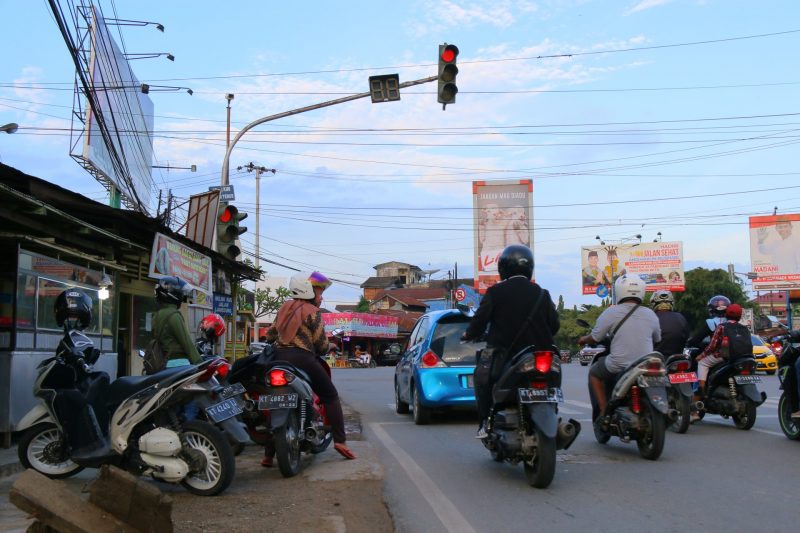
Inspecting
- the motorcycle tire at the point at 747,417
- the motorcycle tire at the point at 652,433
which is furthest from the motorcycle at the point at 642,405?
the motorcycle tire at the point at 747,417

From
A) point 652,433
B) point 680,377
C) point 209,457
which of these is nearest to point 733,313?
point 680,377

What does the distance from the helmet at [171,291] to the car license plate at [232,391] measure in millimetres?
1003

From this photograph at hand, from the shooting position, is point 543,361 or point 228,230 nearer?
point 543,361

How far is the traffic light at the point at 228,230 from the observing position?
1444 centimetres

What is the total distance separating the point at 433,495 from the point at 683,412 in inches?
164

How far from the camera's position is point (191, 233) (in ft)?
67.0

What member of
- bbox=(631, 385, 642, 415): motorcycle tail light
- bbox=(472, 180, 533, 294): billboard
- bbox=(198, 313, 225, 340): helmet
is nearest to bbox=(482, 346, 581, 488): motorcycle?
bbox=(631, 385, 642, 415): motorcycle tail light

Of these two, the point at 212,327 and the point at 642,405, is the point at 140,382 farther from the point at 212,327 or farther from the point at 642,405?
the point at 642,405

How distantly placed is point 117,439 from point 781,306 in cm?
11337

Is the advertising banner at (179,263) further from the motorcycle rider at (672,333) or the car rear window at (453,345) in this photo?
the motorcycle rider at (672,333)

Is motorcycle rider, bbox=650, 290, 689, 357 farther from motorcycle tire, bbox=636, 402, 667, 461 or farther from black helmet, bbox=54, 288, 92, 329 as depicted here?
black helmet, bbox=54, 288, 92, 329

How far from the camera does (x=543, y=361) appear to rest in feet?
18.6

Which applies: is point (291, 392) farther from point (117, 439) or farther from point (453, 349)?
point (453, 349)

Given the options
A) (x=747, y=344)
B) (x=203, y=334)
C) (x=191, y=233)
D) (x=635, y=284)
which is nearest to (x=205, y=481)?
(x=203, y=334)
